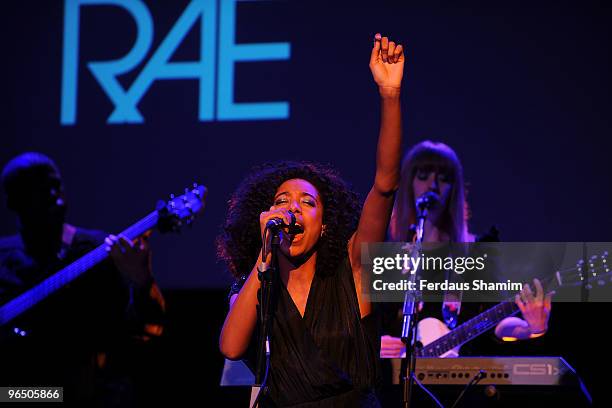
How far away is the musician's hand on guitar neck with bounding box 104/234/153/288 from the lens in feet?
14.5

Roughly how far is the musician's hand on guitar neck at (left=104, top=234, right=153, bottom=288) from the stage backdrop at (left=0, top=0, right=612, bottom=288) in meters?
0.82

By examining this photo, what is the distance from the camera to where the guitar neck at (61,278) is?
462 cm

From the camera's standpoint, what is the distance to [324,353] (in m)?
2.98

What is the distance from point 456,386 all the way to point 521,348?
1276 millimetres

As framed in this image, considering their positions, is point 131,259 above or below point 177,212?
below

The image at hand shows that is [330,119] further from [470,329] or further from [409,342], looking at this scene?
[409,342]

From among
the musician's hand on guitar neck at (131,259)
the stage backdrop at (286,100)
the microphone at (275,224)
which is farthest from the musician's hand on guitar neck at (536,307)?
the musician's hand on guitar neck at (131,259)

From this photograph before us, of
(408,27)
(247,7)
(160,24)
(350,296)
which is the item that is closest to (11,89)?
(160,24)

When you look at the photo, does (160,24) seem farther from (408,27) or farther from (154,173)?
(408,27)

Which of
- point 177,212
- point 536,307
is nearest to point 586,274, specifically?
point 536,307

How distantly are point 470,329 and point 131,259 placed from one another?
6.15ft

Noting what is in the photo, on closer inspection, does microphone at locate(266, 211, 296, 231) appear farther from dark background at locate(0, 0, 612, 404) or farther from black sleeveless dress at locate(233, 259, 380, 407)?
dark background at locate(0, 0, 612, 404)

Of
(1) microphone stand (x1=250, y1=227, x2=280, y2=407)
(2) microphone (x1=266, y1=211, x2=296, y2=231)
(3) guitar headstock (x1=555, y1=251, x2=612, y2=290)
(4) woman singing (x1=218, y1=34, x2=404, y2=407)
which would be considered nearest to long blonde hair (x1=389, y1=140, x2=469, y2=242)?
(3) guitar headstock (x1=555, y1=251, x2=612, y2=290)

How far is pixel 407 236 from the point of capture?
4.54 metres
